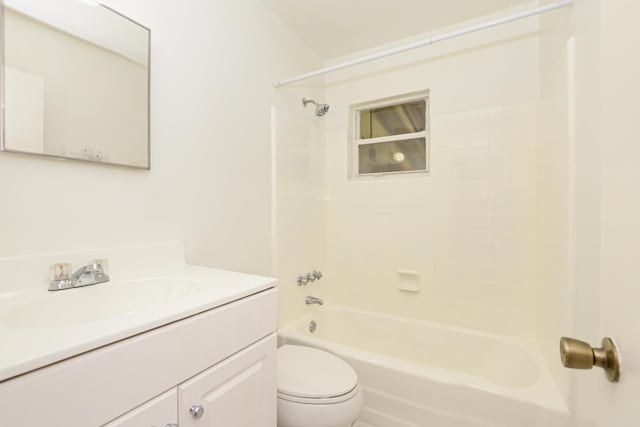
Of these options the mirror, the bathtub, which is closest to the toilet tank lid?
the bathtub

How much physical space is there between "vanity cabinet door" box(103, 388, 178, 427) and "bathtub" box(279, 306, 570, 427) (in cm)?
100

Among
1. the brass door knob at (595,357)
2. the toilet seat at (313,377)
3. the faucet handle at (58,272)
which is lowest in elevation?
the toilet seat at (313,377)

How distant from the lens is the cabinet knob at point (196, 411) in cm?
70

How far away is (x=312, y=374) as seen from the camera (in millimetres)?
1304

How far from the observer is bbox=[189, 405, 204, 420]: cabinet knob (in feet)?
2.29

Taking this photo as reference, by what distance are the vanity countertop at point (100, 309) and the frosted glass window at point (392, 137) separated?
1.57 meters

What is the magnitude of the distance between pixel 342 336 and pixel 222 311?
1.65m

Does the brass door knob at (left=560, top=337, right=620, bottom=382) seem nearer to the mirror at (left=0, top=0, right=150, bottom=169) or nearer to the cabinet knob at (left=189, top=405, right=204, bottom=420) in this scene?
the cabinet knob at (left=189, top=405, right=204, bottom=420)

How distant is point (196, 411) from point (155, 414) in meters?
0.11

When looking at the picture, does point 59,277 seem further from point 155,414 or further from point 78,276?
point 155,414

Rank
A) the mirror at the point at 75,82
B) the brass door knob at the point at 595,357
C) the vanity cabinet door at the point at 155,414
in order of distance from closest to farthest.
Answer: the brass door knob at the point at 595,357
the vanity cabinet door at the point at 155,414
the mirror at the point at 75,82

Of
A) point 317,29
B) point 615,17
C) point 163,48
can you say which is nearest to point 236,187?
point 163,48

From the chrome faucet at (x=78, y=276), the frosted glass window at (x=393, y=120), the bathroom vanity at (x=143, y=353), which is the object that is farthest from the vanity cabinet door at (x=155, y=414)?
the frosted glass window at (x=393, y=120)

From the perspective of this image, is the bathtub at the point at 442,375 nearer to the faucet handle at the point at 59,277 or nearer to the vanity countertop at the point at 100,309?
the vanity countertop at the point at 100,309
